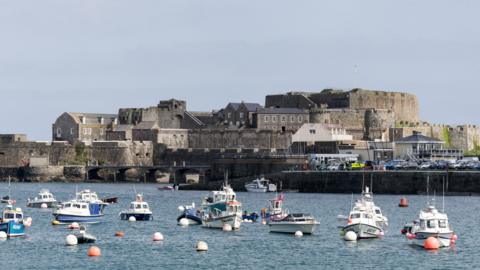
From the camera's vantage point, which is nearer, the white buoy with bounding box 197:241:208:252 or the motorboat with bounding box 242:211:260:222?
the white buoy with bounding box 197:241:208:252

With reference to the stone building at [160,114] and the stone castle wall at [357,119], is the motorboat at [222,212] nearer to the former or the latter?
the stone castle wall at [357,119]

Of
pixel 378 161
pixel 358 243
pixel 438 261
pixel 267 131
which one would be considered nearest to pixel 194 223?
pixel 358 243

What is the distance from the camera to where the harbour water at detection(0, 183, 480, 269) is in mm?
49750

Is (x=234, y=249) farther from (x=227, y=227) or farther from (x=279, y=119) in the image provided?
(x=279, y=119)

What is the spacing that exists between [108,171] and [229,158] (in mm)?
21978

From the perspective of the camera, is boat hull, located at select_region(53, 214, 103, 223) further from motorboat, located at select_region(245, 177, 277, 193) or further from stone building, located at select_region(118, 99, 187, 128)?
stone building, located at select_region(118, 99, 187, 128)

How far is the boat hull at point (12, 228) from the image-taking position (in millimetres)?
58875

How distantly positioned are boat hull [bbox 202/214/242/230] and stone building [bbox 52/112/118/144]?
263ft

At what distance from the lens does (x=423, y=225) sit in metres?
55.4

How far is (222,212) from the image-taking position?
65875 mm

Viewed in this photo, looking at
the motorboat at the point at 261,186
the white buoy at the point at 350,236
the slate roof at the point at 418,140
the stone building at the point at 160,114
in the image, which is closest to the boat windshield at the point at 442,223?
the white buoy at the point at 350,236

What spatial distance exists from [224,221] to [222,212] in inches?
36.1

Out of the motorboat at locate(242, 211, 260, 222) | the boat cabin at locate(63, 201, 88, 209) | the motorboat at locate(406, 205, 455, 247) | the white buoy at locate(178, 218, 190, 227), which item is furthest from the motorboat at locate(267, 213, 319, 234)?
the boat cabin at locate(63, 201, 88, 209)

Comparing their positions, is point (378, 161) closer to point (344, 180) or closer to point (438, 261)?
A: point (344, 180)
